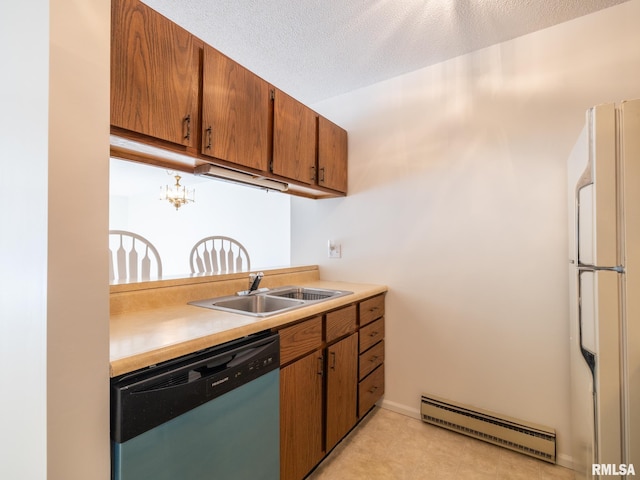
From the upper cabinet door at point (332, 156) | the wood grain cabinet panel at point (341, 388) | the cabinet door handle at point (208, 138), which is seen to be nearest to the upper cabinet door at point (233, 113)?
the cabinet door handle at point (208, 138)

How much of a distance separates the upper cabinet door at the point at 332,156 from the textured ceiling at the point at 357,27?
42 cm

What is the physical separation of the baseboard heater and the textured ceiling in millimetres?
2349

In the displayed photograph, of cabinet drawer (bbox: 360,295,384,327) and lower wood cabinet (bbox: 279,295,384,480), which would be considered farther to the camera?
cabinet drawer (bbox: 360,295,384,327)

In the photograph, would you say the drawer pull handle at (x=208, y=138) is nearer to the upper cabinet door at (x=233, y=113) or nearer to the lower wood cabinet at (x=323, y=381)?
the upper cabinet door at (x=233, y=113)

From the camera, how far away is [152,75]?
1194 mm

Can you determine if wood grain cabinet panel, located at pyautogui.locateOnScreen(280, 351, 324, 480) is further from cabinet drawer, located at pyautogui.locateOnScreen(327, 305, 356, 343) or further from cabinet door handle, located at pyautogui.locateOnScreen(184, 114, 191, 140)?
cabinet door handle, located at pyautogui.locateOnScreen(184, 114, 191, 140)

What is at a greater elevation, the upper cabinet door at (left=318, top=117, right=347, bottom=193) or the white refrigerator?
the upper cabinet door at (left=318, top=117, right=347, bottom=193)

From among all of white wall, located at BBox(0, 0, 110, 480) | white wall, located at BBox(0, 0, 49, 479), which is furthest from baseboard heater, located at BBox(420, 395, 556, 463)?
white wall, located at BBox(0, 0, 49, 479)

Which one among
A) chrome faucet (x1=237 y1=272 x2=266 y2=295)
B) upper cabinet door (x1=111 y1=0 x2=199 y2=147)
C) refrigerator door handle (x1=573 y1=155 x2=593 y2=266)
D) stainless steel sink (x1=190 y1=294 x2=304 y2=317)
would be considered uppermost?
upper cabinet door (x1=111 y1=0 x2=199 y2=147)

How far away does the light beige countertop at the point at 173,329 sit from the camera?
0.90 metres

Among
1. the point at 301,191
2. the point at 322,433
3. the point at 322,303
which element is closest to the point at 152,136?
the point at 322,303

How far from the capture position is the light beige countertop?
896mm

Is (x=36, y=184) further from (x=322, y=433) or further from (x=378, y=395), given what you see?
(x=378, y=395)

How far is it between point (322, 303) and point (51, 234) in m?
1.18
